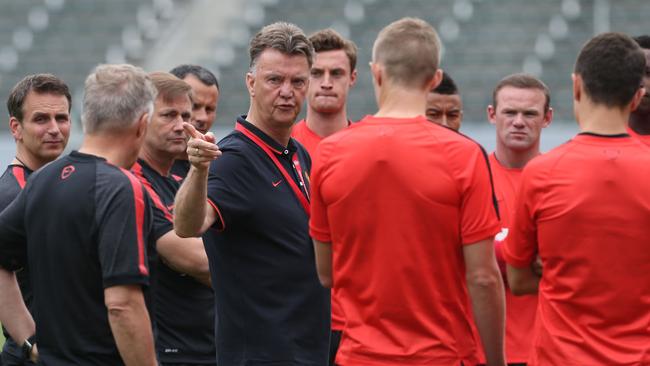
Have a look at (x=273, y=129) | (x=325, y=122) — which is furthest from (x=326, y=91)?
(x=273, y=129)

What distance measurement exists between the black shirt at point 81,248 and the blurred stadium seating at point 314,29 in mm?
12814

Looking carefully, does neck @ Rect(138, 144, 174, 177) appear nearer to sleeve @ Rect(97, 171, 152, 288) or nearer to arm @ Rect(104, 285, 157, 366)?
sleeve @ Rect(97, 171, 152, 288)

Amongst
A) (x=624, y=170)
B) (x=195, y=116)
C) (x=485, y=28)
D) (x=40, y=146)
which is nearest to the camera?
(x=624, y=170)

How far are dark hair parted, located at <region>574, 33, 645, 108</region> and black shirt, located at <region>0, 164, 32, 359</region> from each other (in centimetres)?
276

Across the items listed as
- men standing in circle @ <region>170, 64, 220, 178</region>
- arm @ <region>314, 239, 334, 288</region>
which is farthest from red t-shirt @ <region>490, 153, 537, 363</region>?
men standing in circle @ <region>170, 64, 220, 178</region>

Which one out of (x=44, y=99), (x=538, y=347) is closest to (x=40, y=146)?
(x=44, y=99)

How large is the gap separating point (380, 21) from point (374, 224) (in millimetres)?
14791

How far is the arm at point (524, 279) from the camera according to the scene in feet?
15.6

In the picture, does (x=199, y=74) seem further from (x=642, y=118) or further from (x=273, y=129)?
(x=642, y=118)

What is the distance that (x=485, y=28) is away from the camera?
18.6 metres

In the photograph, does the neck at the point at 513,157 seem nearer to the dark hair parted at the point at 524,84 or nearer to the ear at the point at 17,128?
the dark hair parted at the point at 524,84

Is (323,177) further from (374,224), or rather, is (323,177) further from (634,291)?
(634,291)

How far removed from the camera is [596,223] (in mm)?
4414

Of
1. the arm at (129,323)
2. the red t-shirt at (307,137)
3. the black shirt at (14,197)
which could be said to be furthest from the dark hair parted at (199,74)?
the arm at (129,323)
